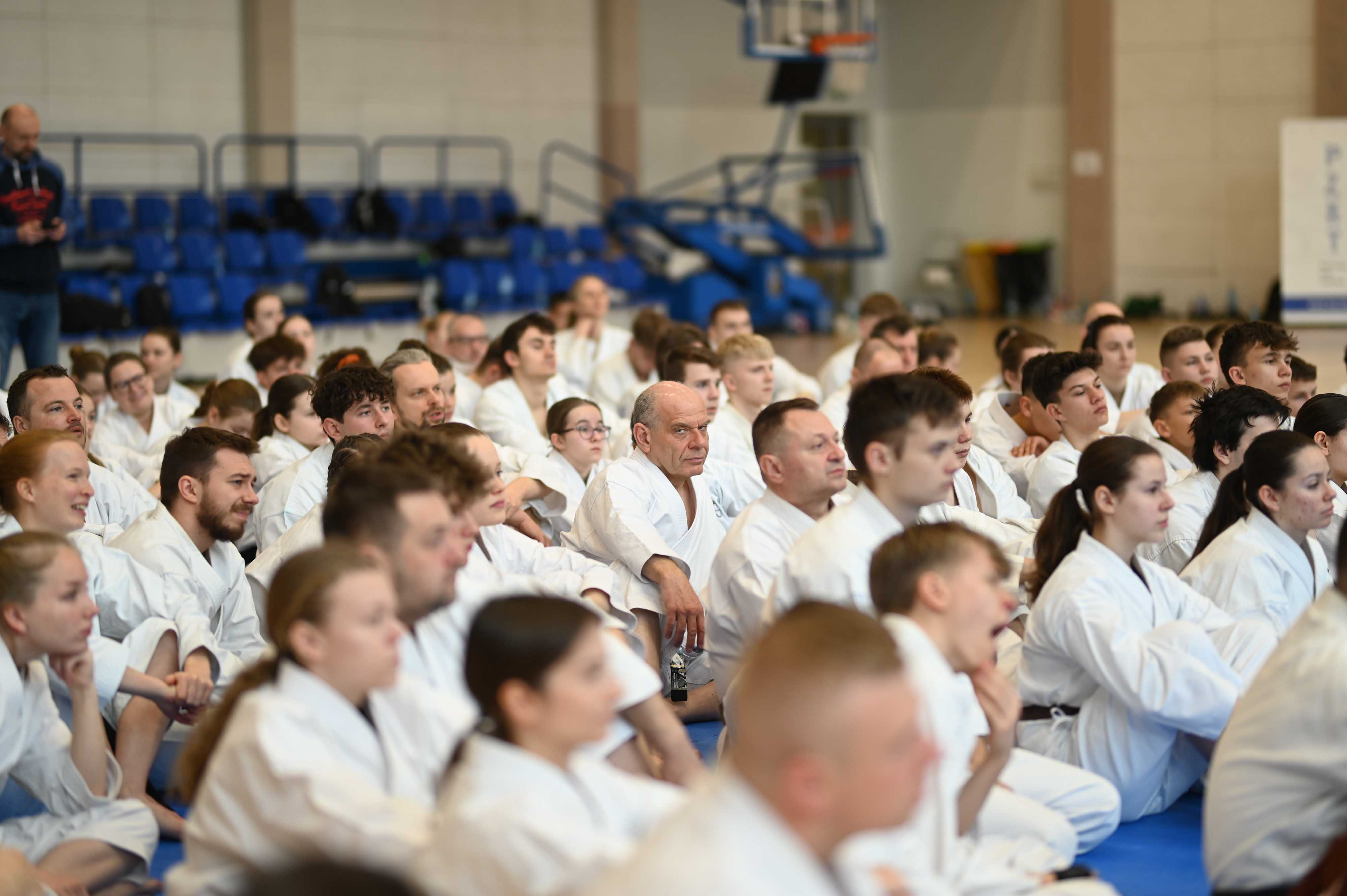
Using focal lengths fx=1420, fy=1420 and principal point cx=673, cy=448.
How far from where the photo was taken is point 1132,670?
12.2 feet

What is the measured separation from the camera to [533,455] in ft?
20.2

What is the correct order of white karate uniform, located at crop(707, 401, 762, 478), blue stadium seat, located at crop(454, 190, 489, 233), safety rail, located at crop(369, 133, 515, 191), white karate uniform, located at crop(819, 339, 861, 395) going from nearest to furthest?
white karate uniform, located at crop(707, 401, 762, 478), white karate uniform, located at crop(819, 339, 861, 395), blue stadium seat, located at crop(454, 190, 489, 233), safety rail, located at crop(369, 133, 515, 191)

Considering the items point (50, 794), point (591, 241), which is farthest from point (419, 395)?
point (591, 241)

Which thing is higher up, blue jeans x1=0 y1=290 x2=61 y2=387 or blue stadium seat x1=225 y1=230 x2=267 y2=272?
blue stadium seat x1=225 y1=230 x2=267 y2=272

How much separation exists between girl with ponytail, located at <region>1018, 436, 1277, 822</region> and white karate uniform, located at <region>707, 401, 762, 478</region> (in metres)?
2.37

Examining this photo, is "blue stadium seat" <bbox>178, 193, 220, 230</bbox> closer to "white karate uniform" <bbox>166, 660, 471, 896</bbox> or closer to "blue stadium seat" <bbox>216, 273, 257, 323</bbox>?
"blue stadium seat" <bbox>216, 273, 257, 323</bbox>

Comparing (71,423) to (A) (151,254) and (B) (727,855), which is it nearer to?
(B) (727,855)

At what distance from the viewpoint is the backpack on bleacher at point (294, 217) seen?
15.2m

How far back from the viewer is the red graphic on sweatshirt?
327 inches

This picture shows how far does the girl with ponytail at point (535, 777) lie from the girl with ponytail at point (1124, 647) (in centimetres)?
171

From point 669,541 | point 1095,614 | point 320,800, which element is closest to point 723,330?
point 669,541

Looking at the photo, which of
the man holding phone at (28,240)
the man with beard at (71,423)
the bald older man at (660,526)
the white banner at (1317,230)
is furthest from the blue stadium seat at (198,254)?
the white banner at (1317,230)

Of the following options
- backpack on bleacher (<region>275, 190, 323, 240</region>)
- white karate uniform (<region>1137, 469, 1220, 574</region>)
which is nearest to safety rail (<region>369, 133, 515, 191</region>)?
backpack on bleacher (<region>275, 190, 323, 240</region>)

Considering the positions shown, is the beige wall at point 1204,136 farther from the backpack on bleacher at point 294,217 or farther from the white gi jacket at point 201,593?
the white gi jacket at point 201,593
